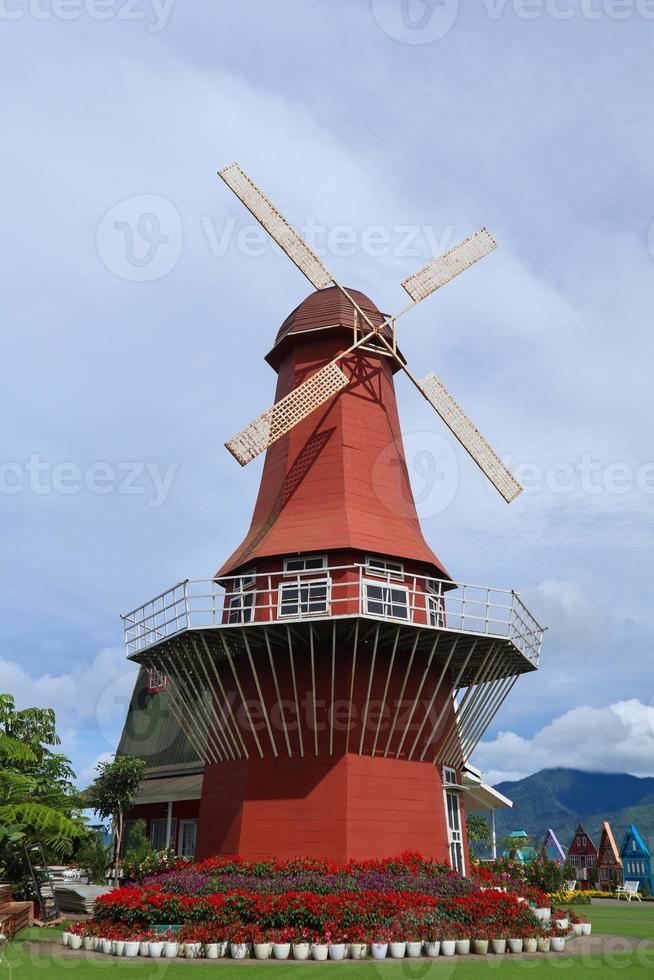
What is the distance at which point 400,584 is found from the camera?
1867 centimetres

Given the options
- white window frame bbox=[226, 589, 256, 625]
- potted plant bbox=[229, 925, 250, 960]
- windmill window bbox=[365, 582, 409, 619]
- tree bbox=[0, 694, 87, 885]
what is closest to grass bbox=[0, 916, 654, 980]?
potted plant bbox=[229, 925, 250, 960]

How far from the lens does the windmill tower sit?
54.7 ft

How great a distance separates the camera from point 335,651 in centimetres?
1719

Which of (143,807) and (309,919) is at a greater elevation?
(143,807)

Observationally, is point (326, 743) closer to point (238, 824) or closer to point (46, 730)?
point (238, 824)

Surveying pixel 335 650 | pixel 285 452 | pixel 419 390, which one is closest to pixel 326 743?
pixel 335 650

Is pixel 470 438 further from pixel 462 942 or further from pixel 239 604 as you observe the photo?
pixel 462 942

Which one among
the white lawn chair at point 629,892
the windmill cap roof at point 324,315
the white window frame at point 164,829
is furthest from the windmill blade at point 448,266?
the white lawn chair at point 629,892

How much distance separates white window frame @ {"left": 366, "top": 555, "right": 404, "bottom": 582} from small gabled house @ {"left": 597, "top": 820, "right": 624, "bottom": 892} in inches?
1401

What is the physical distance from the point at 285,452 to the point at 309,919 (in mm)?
11071

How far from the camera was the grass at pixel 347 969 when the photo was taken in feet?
36.0

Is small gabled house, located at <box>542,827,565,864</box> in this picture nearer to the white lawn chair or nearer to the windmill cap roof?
the white lawn chair

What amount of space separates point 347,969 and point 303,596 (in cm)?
805

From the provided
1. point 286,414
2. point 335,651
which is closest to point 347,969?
point 335,651
